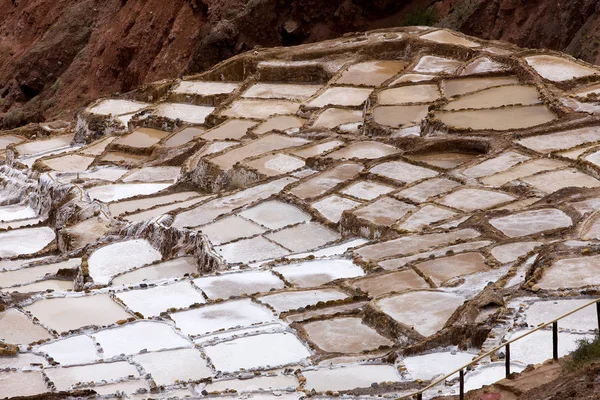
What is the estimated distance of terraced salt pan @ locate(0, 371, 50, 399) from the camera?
10297 mm

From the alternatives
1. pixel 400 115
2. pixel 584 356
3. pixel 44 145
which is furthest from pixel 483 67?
pixel 584 356

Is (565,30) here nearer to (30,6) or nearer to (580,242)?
(580,242)

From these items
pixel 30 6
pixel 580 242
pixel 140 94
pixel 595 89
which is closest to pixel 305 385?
pixel 580 242

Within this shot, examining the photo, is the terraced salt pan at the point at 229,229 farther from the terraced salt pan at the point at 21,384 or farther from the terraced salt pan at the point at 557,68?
the terraced salt pan at the point at 557,68

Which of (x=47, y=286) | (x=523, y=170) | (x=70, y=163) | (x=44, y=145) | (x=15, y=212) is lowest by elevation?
(x=15, y=212)

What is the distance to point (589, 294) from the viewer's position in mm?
10586

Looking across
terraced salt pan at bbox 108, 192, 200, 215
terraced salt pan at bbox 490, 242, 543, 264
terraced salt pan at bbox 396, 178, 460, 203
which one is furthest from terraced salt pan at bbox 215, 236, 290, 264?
terraced salt pan at bbox 108, 192, 200, 215

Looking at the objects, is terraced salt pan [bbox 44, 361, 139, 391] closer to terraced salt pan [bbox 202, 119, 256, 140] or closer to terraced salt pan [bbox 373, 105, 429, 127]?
terraced salt pan [bbox 373, 105, 429, 127]

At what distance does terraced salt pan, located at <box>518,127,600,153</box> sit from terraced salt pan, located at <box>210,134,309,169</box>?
4.44m

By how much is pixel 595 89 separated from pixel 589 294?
10098 mm

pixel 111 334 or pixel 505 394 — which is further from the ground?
pixel 505 394

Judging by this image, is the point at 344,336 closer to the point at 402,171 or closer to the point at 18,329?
the point at 18,329

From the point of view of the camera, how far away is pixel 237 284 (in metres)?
13.6

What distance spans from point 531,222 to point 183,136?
10327 mm
